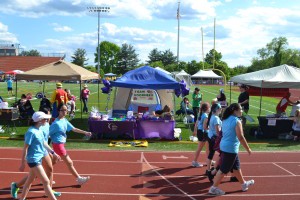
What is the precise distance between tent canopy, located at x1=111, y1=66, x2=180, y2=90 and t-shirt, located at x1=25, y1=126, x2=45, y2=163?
Answer: 26.9ft

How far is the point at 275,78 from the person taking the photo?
608 inches

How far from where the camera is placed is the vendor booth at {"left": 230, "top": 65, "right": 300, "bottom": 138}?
14930 mm

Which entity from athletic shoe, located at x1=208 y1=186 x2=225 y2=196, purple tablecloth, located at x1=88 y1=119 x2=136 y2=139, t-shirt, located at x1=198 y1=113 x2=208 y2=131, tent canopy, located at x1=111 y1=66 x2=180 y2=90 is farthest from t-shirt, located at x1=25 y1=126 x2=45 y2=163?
tent canopy, located at x1=111 y1=66 x2=180 y2=90

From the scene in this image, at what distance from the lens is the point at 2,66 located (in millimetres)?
102312

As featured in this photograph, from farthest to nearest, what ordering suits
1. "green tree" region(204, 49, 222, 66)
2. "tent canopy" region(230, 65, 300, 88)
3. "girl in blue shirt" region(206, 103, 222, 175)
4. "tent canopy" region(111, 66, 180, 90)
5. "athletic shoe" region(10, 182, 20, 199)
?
"green tree" region(204, 49, 222, 66)
"tent canopy" region(230, 65, 300, 88)
"tent canopy" region(111, 66, 180, 90)
"girl in blue shirt" region(206, 103, 222, 175)
"athletic shoe" region(10, 182, 20, 199)

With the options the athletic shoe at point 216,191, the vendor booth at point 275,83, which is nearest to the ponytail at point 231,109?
the athletic shoe at point 216,191

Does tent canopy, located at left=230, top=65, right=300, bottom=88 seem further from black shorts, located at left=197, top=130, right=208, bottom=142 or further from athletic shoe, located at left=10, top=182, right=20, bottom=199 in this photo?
athletic shoe, located at left=10, top=182, right=20, bottom=199

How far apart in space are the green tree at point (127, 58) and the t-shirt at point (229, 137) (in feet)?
345

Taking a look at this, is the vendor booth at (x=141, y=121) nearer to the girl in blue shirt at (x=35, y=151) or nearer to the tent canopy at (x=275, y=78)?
the tent canopy at (x=275, y=78)

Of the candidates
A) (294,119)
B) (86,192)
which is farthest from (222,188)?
(294,119)

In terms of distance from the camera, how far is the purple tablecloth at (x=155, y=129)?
14.2 metres

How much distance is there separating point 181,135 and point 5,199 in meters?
8.94

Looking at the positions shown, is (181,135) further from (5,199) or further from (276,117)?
(5,199)

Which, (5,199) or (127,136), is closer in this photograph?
(5,199)
